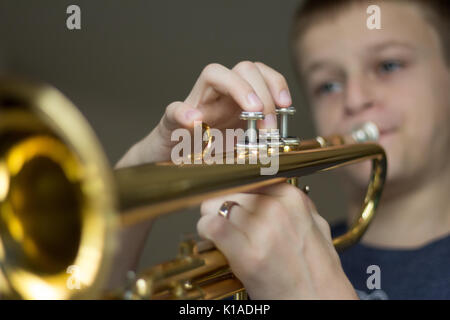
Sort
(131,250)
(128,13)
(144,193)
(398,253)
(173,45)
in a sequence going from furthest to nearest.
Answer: (173,45), (128,13), (398,253), (131,250), (144,193)

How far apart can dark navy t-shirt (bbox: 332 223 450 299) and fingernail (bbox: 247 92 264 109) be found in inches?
18.0

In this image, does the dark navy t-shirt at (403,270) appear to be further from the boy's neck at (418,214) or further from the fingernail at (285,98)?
the fingernail at (285,98)

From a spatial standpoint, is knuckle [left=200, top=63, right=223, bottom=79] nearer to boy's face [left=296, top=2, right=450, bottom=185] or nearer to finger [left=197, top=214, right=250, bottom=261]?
finger [left=197, top=214, right=250, bottom=261]

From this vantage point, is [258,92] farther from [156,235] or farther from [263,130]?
[156,235]

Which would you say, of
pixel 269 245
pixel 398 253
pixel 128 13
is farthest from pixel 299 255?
pixel 128 13

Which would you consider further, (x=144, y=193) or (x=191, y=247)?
(x=191, y=247)

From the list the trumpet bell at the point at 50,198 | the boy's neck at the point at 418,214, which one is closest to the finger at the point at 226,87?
the trumpet bell at the point at 50,198

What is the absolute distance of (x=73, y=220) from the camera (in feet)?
1.04

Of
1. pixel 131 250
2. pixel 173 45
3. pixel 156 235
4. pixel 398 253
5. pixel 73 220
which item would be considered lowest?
pixel 156 235

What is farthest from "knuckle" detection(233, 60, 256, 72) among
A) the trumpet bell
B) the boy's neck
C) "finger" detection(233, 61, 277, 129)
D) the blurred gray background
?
the blurred gray background

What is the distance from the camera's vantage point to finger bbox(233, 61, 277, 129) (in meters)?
0.52

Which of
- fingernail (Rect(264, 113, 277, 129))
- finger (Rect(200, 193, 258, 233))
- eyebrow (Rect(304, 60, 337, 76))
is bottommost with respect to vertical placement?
finger (Rect(200, 193, 258, 233))

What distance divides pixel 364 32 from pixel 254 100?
58cm
